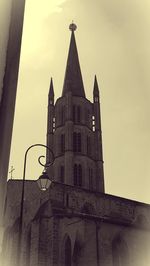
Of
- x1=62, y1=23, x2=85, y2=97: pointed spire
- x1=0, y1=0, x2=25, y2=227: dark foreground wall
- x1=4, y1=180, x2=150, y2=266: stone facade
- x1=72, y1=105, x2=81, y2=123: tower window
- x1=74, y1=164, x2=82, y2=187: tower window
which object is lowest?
x1=0, y1=0, x2=25, y2=227: dark foreground wall

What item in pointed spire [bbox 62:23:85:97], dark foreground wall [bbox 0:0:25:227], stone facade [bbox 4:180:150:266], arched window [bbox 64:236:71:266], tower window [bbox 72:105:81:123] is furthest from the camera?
pointed spire [bbox 62:23:85:97]

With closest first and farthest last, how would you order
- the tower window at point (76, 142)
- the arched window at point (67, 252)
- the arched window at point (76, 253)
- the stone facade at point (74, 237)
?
the stone facade at point (74, 237) → the arched window at point (76, 253) → the arched window at point (67, 252) → the tower window at point (76, 142)

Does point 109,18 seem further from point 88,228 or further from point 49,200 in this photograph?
point 49,200

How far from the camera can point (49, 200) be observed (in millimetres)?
26422

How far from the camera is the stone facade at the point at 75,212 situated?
23.0 metres

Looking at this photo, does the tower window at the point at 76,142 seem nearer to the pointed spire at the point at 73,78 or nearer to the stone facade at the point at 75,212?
the stone facade at the point at 75,212

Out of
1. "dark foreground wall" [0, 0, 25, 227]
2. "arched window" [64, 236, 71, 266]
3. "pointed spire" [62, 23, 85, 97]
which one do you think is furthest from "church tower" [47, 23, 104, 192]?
"dark foreground wall" [0, 0, 25, 227]

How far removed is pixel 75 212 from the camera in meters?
27.2

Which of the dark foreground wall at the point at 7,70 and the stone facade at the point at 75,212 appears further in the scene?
the stone facade at the point at 75,212

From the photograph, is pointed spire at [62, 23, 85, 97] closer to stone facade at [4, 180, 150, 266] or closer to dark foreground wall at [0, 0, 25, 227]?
stone facade at [4, 180, 150, 266]

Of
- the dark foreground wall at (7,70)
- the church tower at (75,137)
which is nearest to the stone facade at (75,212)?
the church tower at (75,137)

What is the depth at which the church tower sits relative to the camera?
36.9 m

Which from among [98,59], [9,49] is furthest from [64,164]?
[9,49]

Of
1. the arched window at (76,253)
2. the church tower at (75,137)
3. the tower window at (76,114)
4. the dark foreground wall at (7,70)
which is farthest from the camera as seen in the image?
the tower window at (76,114)
